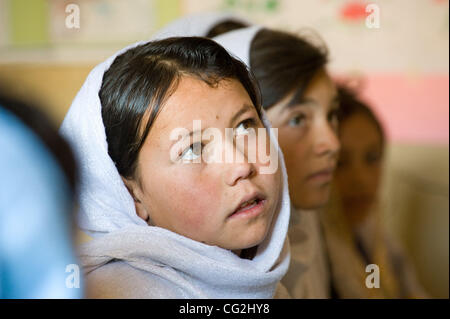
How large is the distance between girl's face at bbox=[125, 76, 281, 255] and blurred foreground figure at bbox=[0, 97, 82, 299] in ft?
0.32

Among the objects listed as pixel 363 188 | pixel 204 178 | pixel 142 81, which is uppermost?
pixel 142 81

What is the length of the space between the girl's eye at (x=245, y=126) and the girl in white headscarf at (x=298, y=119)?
231 mm

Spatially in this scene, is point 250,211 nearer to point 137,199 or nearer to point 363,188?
point 137,199

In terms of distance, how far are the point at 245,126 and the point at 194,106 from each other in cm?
7

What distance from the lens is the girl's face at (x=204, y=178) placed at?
52 centimetres

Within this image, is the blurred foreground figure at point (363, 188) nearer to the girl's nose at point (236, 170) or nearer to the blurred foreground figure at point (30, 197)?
the girl's nose at point (236, 170)

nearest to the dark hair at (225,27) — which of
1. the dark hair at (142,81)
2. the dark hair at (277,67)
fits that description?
the dark hair at (277,67)

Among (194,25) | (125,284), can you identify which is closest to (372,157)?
(194,25)

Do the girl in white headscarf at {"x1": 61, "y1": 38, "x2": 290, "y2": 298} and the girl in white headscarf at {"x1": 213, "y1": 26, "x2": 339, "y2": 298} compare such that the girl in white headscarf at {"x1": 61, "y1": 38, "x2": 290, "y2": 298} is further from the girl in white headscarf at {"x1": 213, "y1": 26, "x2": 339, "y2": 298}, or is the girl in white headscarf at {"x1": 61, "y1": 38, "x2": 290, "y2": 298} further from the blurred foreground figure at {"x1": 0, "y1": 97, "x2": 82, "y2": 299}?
the girl in white headscarf at {"x1": 213, "y1": 26, "x2": 339, "y2": 298}

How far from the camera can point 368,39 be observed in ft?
5.44

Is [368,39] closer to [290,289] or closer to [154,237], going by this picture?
[290,289]

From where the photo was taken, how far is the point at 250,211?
55 cm
